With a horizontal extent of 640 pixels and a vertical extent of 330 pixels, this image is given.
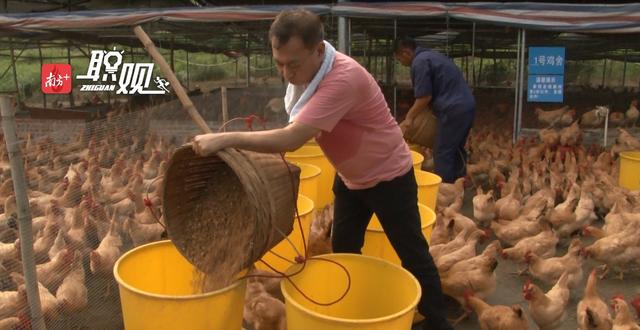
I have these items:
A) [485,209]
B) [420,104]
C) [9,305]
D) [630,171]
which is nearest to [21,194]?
[9,305]

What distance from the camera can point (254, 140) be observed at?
6.06ft

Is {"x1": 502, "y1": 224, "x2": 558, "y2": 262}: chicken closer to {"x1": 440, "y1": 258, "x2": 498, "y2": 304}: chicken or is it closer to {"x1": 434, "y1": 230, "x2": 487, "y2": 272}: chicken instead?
{"x1": 434, "y1": 230, "x2": 487, "y2": 272}: chicken

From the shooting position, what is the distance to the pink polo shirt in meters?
1.91

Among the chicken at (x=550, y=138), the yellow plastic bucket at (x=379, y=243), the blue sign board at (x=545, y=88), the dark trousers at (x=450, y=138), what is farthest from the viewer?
the chicken at (x=550, y=138)

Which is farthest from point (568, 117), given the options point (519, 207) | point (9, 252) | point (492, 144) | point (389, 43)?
point (9, 252)

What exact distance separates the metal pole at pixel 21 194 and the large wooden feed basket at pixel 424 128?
3831mm

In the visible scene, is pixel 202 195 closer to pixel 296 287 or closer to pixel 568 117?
pixel 296 287

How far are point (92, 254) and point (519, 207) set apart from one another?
11.6ft

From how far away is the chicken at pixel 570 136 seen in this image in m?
7.19

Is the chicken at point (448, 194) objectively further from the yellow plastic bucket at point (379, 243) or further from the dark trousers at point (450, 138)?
the yellow plastic bucket at point (379, 243)

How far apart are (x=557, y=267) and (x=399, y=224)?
1859mm

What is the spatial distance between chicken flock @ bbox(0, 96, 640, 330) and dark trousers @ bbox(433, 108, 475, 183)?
31cm

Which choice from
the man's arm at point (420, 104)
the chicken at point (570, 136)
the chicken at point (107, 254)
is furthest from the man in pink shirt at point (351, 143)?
the chicken at point (570, 136)

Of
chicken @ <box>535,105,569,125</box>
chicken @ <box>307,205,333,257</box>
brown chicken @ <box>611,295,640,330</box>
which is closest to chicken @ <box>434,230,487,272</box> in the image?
chicken @ <box>307,205,333,257</box>
